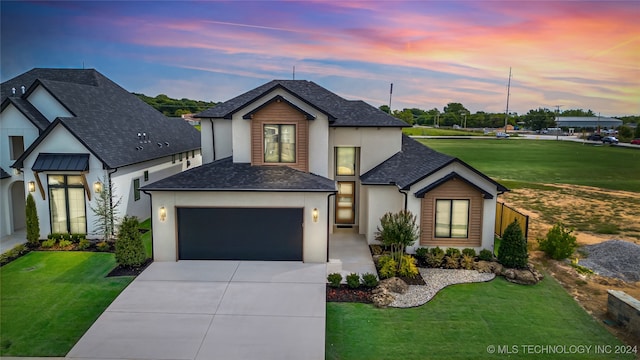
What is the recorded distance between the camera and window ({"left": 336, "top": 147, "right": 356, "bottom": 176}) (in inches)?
715

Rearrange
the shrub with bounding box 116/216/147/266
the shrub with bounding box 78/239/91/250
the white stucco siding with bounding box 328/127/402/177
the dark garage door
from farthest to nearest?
the white stucco siding with bounding box 328/127/402/177 < the shrub with bounding box 78/239/91/250 < the dark garage door < the shrub with bounding box 116/216/147/266

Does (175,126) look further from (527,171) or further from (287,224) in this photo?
(527,171)

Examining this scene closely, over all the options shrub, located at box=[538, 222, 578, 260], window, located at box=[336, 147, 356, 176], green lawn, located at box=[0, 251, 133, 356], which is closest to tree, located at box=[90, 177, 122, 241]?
green lawn, located at box=[0, 251, 133, 356]

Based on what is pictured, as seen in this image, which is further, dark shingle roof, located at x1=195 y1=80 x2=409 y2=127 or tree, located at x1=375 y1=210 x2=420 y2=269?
dark shingle roof, located at x1=195 y1=80 x2=409 y2=127

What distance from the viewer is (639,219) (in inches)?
865

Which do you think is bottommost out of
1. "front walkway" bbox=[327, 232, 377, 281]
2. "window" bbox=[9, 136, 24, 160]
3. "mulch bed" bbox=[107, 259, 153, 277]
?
"mulch bed" bbox=[107, 259, 153, 277]

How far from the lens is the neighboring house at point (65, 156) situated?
1629 centimetres

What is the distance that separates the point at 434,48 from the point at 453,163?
13422mm

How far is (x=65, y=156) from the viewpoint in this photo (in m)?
16.3

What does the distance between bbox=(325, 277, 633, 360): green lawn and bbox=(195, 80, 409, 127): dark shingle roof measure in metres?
8.52

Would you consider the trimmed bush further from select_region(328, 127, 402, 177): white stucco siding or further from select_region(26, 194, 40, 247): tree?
select_region(328, 127, 402, 177): white stucco siding

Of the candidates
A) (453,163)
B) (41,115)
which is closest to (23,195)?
(41,115)

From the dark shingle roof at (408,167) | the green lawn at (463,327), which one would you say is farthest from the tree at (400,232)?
the green lawn at (463,327)

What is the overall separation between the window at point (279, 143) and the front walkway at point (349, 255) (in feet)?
12.7
